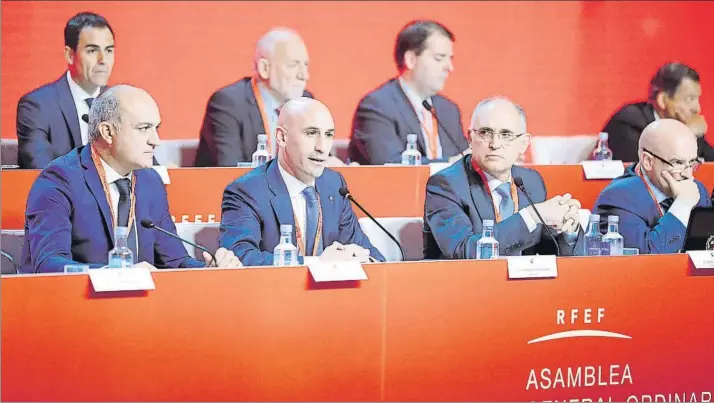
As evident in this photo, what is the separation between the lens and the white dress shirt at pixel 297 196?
4.27m

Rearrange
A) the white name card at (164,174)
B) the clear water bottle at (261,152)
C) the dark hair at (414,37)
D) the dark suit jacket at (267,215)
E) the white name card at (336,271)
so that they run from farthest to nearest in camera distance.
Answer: the dark hair at (414,37) → the clear water bottle at (261,152) → the white name card at (164,174) → the dark suit jacket at (267,215) → the white name card at (336,271)

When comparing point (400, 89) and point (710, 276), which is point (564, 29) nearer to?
point (400, 89)

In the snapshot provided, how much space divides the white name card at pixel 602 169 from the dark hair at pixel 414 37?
4.84ft

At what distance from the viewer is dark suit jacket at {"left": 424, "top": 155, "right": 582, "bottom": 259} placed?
4.20 metres

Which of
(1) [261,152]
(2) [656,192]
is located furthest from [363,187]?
(2) [656,192]

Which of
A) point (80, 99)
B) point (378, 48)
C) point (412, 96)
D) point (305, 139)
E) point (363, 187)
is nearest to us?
point (305, 139)

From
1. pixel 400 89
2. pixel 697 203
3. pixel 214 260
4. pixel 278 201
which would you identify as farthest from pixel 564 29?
pixel 214 260

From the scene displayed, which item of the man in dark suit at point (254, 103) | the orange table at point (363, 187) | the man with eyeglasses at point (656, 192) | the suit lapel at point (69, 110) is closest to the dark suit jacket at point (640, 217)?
the man with eyeglasses at point (656, 192)

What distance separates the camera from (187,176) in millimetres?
4887

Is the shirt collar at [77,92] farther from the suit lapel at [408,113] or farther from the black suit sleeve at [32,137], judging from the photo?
the suit lapel at [408,113]

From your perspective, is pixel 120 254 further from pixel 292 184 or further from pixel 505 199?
pixel 505 199

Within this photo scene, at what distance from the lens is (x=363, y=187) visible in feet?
16.9

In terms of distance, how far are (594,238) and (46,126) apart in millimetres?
2651

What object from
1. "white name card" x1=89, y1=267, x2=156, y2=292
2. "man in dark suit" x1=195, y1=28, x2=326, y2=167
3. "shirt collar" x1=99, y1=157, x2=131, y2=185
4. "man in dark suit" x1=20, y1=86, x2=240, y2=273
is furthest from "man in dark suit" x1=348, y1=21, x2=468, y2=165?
"white name card" x1=89, y1=267, x2=156, y2=292
